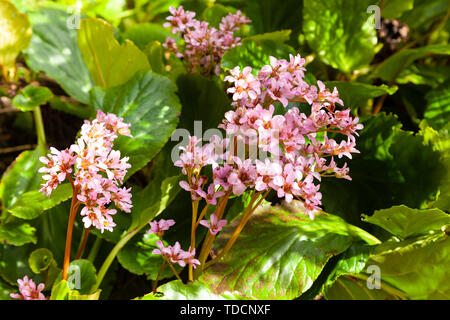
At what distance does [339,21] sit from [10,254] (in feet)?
2.67

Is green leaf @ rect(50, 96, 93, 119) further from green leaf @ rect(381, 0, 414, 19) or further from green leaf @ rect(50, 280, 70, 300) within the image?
green leaf @ rect(381, 0, 414, 19)

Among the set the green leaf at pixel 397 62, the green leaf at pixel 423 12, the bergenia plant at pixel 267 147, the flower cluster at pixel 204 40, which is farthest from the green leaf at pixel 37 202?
the green leaf at pixel 423 12

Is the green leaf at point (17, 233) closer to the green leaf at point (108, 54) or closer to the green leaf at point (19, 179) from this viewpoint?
the green leaf at point (19, 179)

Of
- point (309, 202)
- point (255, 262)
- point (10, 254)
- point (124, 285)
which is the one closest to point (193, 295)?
point (255, 262)

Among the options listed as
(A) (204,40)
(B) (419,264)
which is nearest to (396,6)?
(A) (204,40)

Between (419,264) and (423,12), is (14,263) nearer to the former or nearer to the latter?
(419,264)

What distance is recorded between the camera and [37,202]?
0.77 metres

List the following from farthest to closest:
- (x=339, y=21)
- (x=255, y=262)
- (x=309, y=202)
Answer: (x=339, y=21) < (x=255, y=262) < (x=309, y=202)

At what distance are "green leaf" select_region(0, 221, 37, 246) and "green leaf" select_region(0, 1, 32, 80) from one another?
426 millimetres

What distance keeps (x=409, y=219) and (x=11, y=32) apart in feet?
2.96

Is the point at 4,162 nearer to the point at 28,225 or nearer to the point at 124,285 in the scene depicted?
the point at 28,225

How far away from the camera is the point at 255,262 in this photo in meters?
0.68

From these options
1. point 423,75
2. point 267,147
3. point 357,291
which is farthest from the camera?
point 423,75

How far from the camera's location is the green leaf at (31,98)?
94 cm
